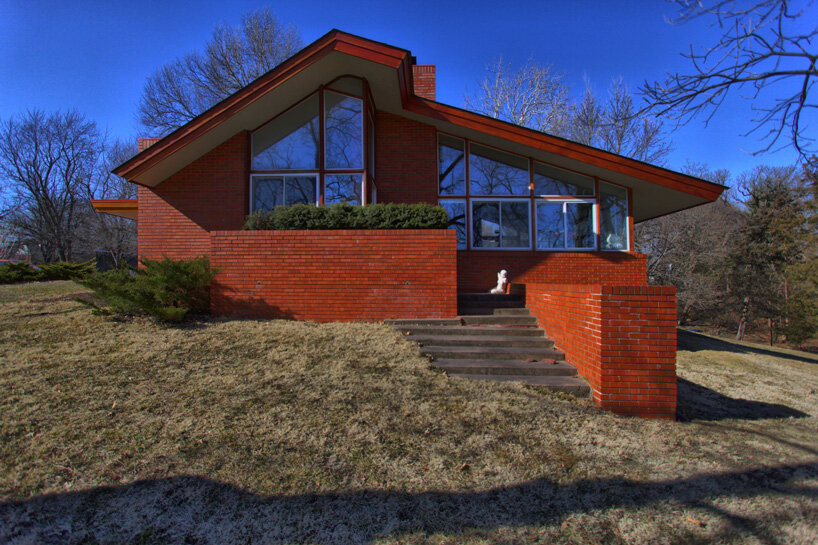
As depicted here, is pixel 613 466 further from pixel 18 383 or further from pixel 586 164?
pixel 586 164

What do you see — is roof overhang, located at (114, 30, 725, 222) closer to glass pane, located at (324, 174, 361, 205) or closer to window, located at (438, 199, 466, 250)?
window, located at (438, 199, 466, 250)

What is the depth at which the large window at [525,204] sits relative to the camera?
11.0 meters

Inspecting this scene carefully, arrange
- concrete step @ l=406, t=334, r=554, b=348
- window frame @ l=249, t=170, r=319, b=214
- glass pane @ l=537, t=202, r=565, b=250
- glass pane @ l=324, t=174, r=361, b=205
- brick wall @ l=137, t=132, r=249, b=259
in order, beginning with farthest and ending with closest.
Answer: glass pane @ l=537, t=202, r=565, b=250, brick wall @ l=137, t=132, r=249, b=259, window frame @ l=249, t=170, r=319, b=214, glass pane @ l=324, t=174, r=361, b=205, concrete step @ l=406, t=334, r=554, b=348

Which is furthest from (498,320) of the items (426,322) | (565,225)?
(565,225)

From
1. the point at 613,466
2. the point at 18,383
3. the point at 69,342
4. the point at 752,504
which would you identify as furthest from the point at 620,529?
the point at 69,342

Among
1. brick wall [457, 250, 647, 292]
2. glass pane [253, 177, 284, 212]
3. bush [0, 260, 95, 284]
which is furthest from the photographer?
bush [0, 260, 95, 284]

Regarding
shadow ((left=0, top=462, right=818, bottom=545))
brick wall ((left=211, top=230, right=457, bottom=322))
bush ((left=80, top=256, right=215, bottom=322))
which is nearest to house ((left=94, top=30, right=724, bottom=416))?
brick wall ((left=211, top=230, right=457, bottom=322))

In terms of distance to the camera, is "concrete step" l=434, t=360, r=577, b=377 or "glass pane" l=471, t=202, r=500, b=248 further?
"glass pane" l=471, t=202, r=500, b=248

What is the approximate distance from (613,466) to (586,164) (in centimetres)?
818

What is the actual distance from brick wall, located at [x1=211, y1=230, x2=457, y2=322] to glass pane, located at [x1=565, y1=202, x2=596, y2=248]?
450 centimetres

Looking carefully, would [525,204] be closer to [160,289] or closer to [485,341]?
[485,341]

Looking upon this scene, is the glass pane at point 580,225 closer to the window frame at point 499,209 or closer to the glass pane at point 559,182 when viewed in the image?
the glass pane at point 559,182

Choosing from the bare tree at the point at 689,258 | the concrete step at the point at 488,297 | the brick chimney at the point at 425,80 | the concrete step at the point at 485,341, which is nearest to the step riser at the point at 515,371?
the concrete step at the point at 485,341

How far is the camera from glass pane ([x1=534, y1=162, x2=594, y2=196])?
11039mm
